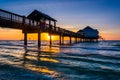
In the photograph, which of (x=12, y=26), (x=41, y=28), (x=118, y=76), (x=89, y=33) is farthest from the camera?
(x=89, y=33)

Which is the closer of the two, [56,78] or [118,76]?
[56,78]

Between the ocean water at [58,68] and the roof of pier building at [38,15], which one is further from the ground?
the roof of pier building at [38,15]

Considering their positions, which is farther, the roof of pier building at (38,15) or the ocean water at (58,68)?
the roof of pier building at (38,15)

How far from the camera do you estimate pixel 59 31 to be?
42812 mm

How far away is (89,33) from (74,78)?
245ft

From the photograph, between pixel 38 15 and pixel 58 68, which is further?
pixel 38 15

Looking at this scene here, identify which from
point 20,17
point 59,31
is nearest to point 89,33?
point 59,31

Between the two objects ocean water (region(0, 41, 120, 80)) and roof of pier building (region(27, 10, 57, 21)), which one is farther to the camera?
roof of pier building (region(27, 10, 57, 21))

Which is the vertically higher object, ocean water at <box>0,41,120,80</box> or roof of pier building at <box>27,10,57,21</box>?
roof of pier building at <box>27,10,57,21</box>

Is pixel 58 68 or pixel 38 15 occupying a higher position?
pixel 38 15

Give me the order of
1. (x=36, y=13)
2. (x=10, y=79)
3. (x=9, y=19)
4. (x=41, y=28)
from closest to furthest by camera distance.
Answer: (x=10, y=79) < (x=9, y=19) < (x=41, y=28) < (x=36, y=13)

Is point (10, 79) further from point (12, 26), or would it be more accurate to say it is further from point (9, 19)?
point (12, 26)

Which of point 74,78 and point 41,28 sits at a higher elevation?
point 41,28

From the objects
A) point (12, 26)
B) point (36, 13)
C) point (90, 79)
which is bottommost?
point (90, 79)
